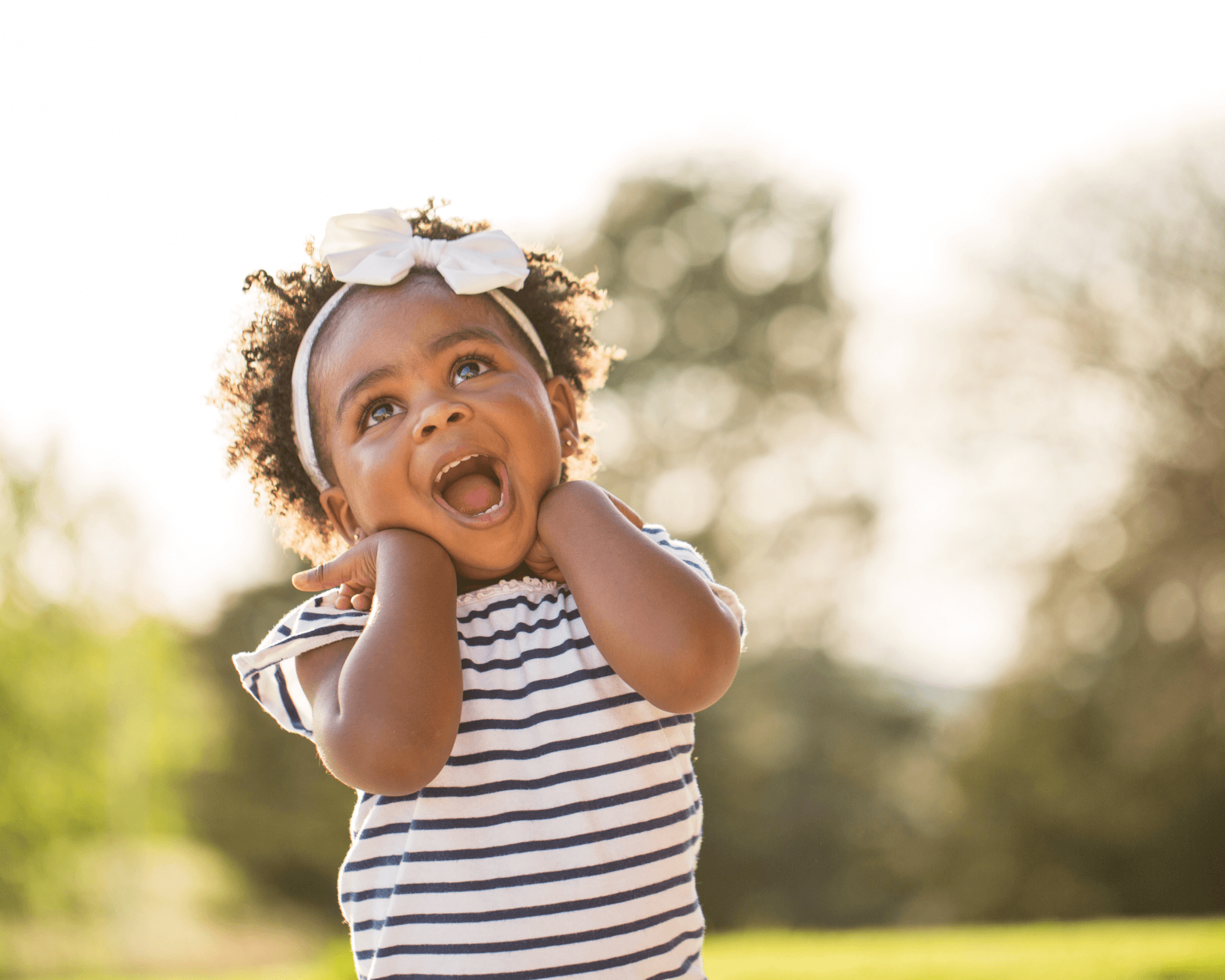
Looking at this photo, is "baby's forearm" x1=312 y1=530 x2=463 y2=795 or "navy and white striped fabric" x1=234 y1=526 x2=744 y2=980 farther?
"navy and white striped fabric" x1=234 y1=526 x2=744 y2=980

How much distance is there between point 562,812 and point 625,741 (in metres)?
0.16

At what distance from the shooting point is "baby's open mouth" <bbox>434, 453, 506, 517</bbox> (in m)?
1.92

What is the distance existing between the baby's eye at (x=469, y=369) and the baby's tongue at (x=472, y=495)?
188mm

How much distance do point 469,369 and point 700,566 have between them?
0.57 metres

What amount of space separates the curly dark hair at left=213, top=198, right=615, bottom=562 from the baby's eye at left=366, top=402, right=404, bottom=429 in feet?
1.39

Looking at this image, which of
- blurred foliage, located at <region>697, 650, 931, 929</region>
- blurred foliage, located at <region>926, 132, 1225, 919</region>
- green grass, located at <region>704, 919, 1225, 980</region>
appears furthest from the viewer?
blurred foliage, located at <region>697, 650, 931, 929</region>

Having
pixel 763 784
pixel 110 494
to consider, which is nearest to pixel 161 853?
pixel 110 494

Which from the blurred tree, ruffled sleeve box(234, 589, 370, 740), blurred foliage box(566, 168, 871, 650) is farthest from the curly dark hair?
blurred foliage box(566, 168, 871, 650)

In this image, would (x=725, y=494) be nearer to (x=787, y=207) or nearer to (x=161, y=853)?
(x=787, y=207)

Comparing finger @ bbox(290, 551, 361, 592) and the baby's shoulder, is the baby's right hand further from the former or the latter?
the baby's shoulder

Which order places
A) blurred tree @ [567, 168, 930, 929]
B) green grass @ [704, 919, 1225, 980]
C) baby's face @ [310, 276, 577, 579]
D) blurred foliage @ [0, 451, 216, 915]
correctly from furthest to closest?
blurred tree @ [567, 168, 930, 929] < blurred foliage @ [0, 451, 216, 915] < green grass @ [704, 919, 1225, 980] < baby's face @ [310, 276, 577, 579]

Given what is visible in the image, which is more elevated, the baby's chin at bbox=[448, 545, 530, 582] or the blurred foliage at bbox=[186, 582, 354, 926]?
the baby's chin at bbox=[448, 545, 530, 582]

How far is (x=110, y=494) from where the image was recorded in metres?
11.0

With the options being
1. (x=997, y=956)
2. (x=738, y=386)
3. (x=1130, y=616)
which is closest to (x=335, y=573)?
(x=997, y=956)
